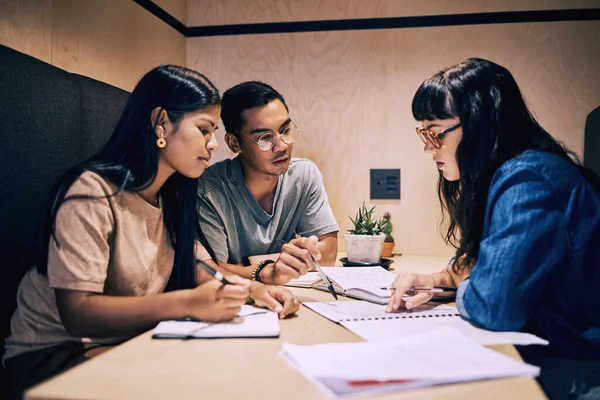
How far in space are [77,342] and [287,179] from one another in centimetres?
106

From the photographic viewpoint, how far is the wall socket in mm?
2523

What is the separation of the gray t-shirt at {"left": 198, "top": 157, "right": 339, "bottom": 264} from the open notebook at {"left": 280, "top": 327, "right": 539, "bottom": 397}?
986mm

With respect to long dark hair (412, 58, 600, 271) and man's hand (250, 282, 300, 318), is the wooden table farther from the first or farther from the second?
long dark hair (412, 58, 600, 271)

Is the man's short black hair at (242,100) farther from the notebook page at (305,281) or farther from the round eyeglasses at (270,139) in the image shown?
the notebook page at (305,281)

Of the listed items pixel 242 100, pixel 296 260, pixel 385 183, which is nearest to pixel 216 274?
pixel 296 260

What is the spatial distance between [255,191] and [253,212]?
0.31 ft

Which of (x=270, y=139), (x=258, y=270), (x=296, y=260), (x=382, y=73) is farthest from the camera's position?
(x=382, y=73)

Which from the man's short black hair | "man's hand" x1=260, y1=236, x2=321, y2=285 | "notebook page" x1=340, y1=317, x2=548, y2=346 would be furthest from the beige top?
the man's short black hair

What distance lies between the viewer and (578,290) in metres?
1.04

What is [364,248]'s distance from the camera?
1877 millimetres

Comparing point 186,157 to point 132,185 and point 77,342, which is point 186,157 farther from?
point 77,342

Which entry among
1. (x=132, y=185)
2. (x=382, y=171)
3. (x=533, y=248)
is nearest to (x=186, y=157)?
(x=132, y=185)

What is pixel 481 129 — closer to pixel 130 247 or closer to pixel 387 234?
pixel 130 247

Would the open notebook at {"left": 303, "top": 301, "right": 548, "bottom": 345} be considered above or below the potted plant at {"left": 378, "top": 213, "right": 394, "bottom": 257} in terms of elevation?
below
